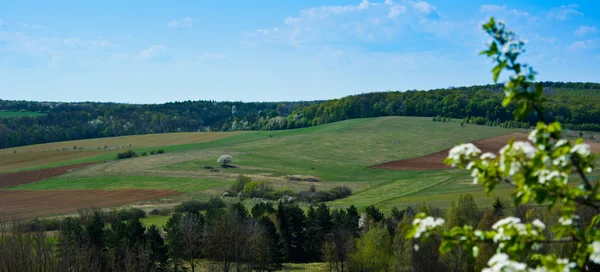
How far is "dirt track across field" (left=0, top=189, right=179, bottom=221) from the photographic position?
81.4m

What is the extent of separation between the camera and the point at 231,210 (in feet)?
221

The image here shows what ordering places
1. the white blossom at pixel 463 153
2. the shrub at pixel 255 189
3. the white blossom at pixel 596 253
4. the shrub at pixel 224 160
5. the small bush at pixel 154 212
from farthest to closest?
1. the shrub at pixel 224 160
2. the shrub at pixel 255 189
3. the small bush at pixel 154 212
4. the white blossom at pixel 463 153
5. the white blossom at pixel 596 253

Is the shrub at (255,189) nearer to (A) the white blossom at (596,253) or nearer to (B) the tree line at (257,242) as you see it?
Answer: (B) the tree line at (257,242)

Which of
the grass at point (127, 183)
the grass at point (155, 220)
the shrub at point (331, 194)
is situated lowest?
the grass at point (155, 220)

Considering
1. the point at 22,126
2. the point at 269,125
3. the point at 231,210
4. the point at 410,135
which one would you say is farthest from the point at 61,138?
the point at 231,210

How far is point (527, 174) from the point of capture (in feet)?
25.6

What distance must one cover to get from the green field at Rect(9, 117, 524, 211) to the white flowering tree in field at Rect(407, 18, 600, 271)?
2807 inches

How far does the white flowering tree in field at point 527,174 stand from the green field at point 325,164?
71.3m

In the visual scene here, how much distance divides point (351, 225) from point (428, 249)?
14.0 meters

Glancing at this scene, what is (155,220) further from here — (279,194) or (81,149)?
(81,149)

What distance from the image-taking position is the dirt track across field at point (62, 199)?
8144 centimetres

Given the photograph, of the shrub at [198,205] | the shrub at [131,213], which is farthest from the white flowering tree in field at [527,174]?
the shrub at [198,205]

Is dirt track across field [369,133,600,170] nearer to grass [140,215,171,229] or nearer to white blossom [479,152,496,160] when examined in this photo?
grass [140,215,171,229]

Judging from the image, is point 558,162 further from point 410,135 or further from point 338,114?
point 338,114
